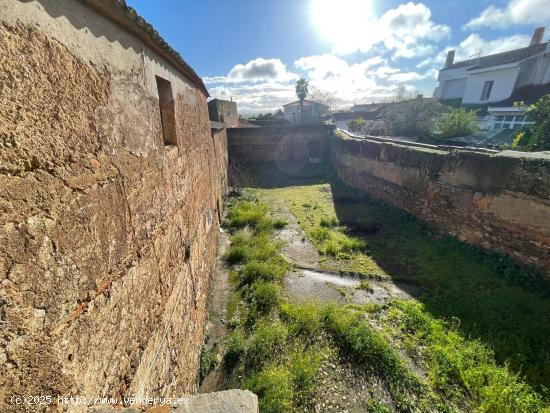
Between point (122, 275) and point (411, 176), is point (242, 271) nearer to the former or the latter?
point (122, 275)

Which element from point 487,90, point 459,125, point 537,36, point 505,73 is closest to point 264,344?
point 459,125

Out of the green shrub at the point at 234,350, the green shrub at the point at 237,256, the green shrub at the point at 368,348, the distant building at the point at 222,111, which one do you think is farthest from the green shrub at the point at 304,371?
the distant building at the point at 222,111

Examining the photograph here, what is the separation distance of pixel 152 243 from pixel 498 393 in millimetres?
4858

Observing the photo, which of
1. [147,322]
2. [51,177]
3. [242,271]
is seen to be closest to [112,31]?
[51,177]

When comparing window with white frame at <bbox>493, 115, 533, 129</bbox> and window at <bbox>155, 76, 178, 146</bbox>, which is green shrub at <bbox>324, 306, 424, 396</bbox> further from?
window with white frame at <bbox>493, 115, 533, 129</bbox>

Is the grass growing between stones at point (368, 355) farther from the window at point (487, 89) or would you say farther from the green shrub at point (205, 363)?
the window at point (487, 89)

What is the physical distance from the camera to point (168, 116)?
379 cm

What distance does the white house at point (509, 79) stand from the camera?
18955mm

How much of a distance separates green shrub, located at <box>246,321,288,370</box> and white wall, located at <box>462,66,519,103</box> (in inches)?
1094

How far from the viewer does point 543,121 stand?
924cm

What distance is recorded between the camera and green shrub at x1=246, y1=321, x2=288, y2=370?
14.0ft

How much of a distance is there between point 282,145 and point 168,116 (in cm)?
1591

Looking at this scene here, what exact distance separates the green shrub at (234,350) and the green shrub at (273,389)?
0.53m

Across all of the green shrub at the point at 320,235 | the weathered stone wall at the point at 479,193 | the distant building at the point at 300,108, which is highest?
the distant building at the point at 300,108
